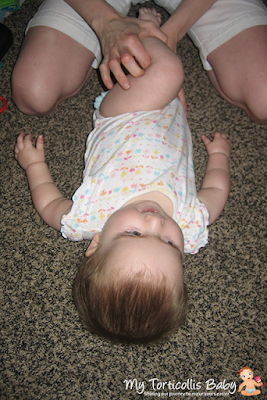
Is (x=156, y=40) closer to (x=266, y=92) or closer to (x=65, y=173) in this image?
(x=266, y=92)

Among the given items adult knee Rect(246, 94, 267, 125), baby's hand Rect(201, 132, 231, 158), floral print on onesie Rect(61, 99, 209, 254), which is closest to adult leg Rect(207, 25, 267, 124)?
adult knee Rect(246, 94, 267, 125)

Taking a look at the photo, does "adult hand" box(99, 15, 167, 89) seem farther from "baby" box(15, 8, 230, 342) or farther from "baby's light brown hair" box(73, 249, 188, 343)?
"baby's light brown hair" box(73, 249, 188, 343)

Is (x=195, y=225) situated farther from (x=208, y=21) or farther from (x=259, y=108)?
(x=208, y=21)

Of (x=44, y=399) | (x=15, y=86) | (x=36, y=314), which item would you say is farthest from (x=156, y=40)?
(x=44, y=399)

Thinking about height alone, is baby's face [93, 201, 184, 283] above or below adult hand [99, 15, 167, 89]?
below

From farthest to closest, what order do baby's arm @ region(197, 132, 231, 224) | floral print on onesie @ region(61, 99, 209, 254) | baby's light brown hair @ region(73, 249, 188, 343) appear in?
baby's arm @ region(197, 132, 231, 224) < floral print on onesie @ region(61, 99, 209, 254) < baby's light brown hair @ region(73, 249, 188, 343)

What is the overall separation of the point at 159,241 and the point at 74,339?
1.30ft

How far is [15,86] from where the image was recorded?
86cm

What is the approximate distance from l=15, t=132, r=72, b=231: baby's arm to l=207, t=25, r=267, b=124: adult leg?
62 centimetres

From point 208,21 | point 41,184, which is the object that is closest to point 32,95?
point 41,184

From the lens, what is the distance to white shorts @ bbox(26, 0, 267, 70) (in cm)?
85

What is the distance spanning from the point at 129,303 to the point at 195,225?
0.93 ft

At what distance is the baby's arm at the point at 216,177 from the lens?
0.83 m

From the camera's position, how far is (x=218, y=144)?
3.05 ft
